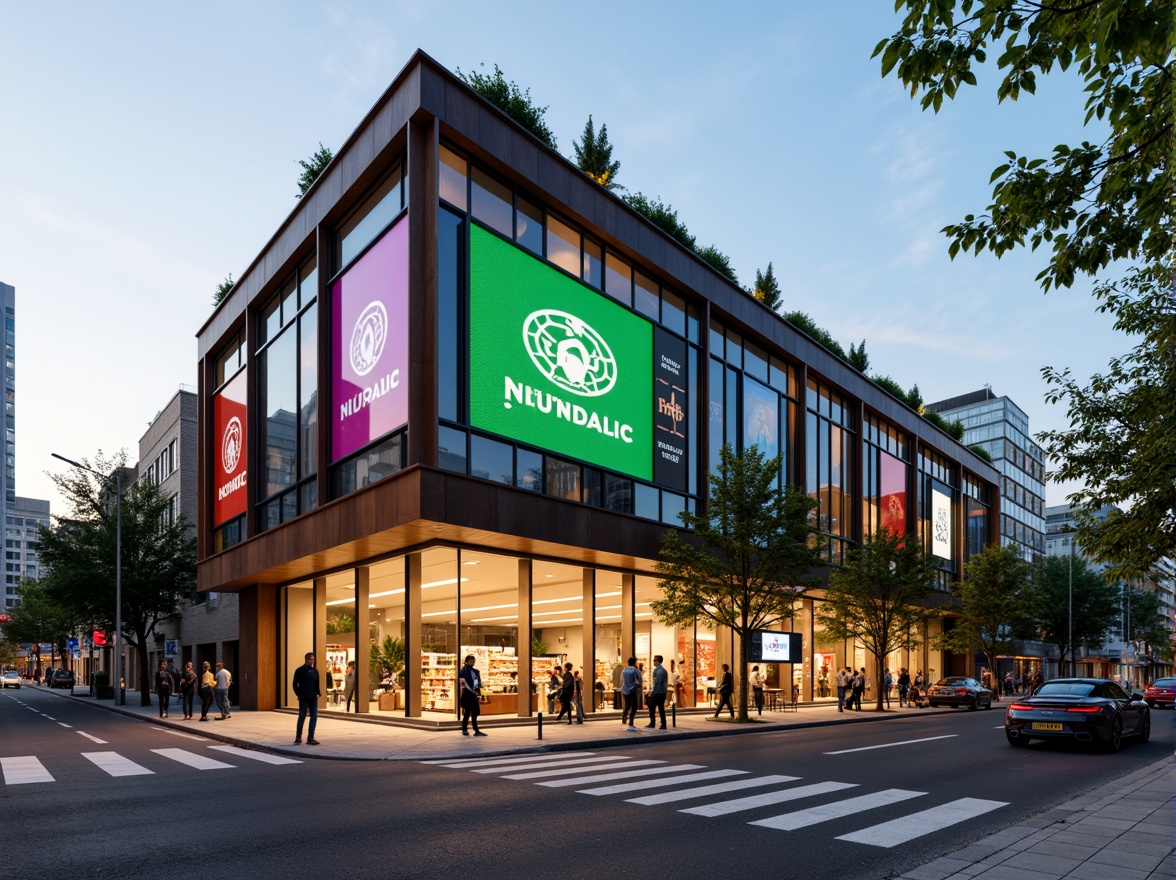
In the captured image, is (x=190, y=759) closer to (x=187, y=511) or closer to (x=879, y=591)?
(x=879, y=591)

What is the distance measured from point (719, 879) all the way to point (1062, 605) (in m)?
79.6

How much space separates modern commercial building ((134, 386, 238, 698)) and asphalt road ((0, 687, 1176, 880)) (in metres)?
27.8

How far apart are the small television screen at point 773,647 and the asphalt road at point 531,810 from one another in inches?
423

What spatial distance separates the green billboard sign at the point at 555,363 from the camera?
76.8ft

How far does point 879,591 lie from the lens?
129 feet

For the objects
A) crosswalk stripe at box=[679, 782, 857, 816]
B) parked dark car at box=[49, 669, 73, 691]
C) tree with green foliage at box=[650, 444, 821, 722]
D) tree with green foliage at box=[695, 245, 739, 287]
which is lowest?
parked dark car at box=[49, 669, 73, 691]

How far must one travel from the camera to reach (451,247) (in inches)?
899

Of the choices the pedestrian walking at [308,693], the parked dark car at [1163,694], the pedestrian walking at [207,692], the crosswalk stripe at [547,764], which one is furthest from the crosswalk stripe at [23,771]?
the parked dark car at [1163,694]

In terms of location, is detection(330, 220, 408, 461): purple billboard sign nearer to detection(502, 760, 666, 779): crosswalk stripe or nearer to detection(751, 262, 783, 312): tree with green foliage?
detection(502, 760, 666, 779): crosswalk stripe

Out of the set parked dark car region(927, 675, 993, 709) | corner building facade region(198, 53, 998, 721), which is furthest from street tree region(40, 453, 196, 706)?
parked dark car region(927, 675, 993, 709)

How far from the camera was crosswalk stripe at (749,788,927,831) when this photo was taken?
975 cm

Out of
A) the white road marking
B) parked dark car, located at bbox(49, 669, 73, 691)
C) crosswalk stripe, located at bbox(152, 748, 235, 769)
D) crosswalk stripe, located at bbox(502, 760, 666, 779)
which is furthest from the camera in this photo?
parked dark car, located at bbox(49, 669, 73, 691)

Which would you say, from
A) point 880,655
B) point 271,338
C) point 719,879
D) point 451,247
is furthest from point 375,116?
point 880,655

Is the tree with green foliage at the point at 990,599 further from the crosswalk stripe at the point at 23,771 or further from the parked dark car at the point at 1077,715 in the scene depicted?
the crosswalk stripe at the point at 23,771
